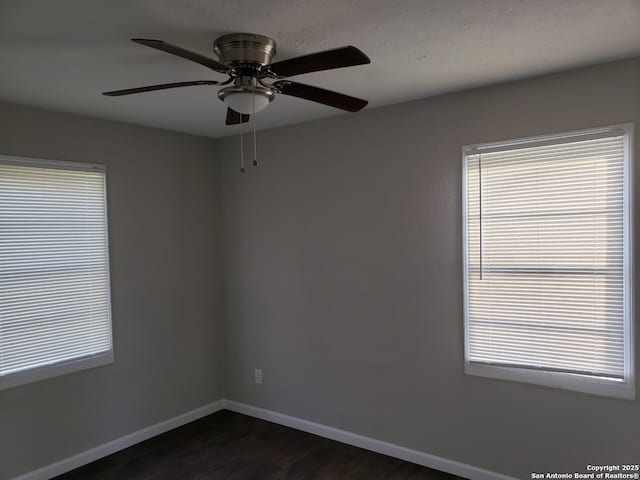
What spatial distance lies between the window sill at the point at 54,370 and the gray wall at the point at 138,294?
0.05 metres

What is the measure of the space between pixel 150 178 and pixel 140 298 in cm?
97

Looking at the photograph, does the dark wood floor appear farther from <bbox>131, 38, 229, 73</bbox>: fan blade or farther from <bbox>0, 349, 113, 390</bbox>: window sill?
<bbox>131, 38, 229, 73</bbox>: fan blade

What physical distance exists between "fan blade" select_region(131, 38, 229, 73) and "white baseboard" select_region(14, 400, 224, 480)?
289cm

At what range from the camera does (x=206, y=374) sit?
416cm

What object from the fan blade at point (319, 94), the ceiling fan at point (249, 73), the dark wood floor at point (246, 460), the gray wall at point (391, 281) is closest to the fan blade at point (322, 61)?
the ceiling fan at point (249, 73)

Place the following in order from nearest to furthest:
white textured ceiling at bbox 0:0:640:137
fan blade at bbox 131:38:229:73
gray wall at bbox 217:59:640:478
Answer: fan blade at bbox 131:38:229:73
white textured ceiling at bbox 0:0:640:137
gray wall at bbox 217:59:640:478

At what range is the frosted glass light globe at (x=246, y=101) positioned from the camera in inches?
75.4

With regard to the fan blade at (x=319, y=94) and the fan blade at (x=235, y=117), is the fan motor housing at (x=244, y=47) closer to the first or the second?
the fan blade at (x=319, y=94)

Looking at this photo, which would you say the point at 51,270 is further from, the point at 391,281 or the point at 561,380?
the point at 561,380

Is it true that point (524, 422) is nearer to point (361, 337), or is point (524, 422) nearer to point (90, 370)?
Answer: point (361, 337)

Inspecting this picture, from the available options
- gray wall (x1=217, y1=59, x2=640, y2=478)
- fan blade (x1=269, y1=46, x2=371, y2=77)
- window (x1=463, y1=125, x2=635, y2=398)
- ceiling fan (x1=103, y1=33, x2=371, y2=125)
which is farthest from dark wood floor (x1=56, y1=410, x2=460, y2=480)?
fan blade (x1=269, y1=46, x2=371, y2=77)

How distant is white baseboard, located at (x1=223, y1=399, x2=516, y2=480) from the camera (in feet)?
9.51

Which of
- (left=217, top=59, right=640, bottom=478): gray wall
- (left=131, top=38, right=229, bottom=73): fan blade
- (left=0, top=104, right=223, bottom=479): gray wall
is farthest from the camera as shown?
(left=0, top=104, right=223, bottom=479): gray wall

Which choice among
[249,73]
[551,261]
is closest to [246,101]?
[249,73]
